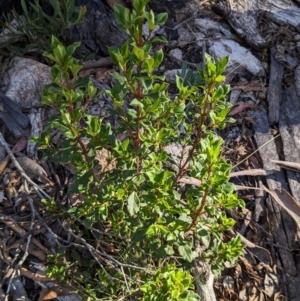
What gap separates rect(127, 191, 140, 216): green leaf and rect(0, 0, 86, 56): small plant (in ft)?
4.35

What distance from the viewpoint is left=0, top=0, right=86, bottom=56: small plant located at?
3.00 m

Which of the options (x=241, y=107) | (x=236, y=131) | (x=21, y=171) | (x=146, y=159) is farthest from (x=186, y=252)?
(x=241, y=107)

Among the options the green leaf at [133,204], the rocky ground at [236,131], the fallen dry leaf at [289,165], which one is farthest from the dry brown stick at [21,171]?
the fallen dry leaf at [289,165]

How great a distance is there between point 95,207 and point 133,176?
261 mm

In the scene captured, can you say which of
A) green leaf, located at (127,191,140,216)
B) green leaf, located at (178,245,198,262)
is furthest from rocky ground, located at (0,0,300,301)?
green leaf, located at (127,191,140,216)

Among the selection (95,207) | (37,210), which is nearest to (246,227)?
(95,207)

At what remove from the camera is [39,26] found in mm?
3080

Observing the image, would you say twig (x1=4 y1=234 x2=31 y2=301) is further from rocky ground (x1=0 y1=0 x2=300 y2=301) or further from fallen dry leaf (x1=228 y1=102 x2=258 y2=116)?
fallen dry leaf (x1=228 y1=102 x2=258 y2=116)

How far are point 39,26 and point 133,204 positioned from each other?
154 centimetres

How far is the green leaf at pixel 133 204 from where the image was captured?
2032 mm

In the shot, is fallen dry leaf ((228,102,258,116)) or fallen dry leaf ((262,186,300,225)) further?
fallen dry leaf ((228,102,258,116))

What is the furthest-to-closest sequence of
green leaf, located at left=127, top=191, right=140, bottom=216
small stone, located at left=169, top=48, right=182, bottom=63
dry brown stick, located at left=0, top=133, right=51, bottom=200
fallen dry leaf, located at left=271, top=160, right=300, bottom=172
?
small stone, located at left=169, top=48, right=182, bottom=63 → fallen dry leaf, located at left=271, top=160, right=300, bottom=172 → dry brown stick, located at left=0, top=133, right=51, bottom=200 → green leaf, located at left=127, top=191, right=140, bottom=216

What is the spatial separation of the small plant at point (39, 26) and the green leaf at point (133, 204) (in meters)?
1.33

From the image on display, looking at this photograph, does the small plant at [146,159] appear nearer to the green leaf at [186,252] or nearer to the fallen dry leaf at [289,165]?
the green leaf at [186,252]
